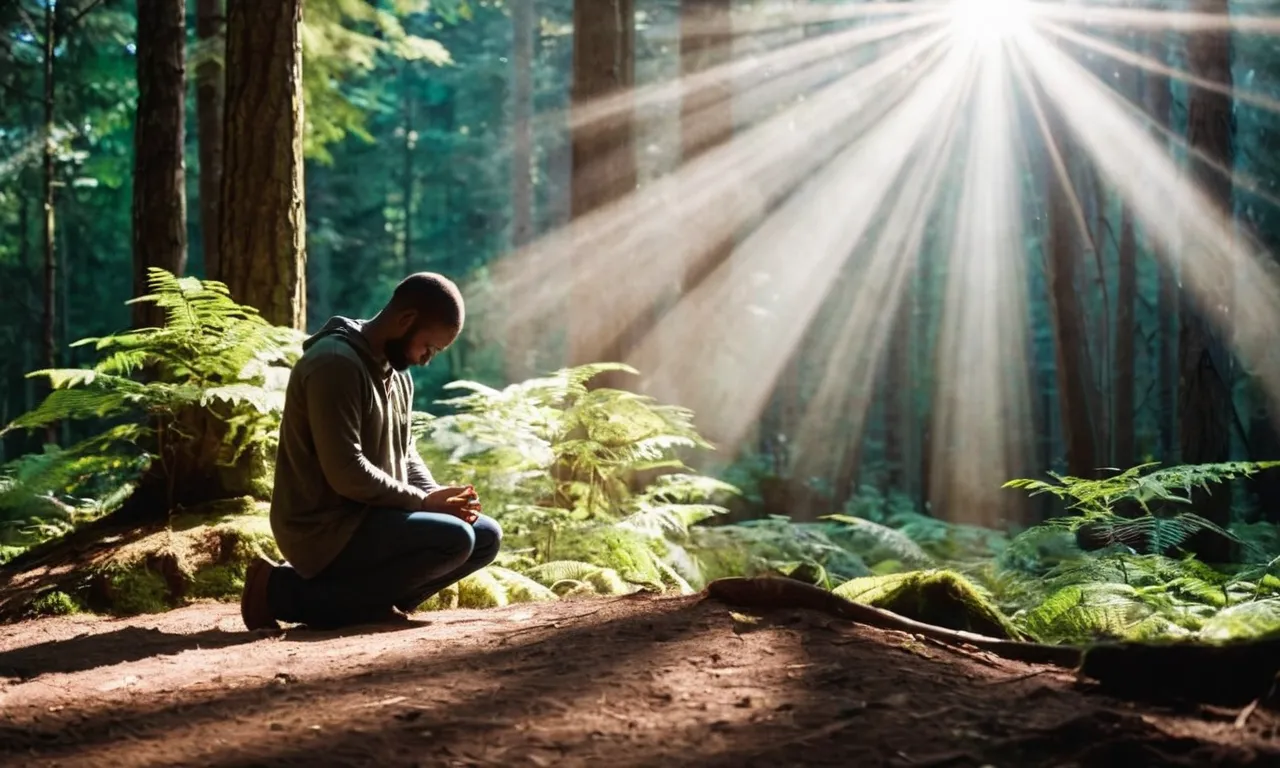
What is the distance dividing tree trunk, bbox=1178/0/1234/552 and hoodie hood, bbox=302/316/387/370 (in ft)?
33.2

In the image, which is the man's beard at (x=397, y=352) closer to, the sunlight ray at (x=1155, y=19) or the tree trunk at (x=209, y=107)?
the tree trunk at (x=209, y=107)

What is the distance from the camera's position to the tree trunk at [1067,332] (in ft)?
50.2

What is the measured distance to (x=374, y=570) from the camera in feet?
16.8

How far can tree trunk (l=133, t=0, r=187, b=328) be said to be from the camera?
338 inches

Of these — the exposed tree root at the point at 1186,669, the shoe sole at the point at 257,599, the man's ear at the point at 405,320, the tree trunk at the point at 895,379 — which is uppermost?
the man's ear at the point at 405,320

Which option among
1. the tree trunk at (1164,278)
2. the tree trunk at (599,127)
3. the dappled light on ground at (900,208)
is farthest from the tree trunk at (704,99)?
the tree trunk at (1164,278)

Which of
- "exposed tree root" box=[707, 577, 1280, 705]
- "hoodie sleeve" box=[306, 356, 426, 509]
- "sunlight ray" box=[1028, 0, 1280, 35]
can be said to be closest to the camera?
"exposed tree root" box=[707, 577, 1280, 705]

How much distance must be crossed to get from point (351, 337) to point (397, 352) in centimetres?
24

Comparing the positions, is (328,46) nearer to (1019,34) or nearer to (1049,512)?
(1019,34)

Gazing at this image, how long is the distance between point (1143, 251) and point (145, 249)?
32530mm

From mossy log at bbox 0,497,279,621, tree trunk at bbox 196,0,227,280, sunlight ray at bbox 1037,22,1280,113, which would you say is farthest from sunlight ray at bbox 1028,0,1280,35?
mossy log at bbox 0,497,279,621

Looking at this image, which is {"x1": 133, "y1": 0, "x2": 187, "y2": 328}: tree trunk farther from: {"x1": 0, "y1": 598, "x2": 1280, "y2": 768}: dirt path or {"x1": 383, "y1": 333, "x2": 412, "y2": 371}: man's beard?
{"x1": 0, "y1": 598, "x2": 1280, "y2": 768}: dirt path

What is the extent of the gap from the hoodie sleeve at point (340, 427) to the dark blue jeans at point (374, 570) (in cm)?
23

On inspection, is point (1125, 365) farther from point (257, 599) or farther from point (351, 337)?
point (257, 599)
